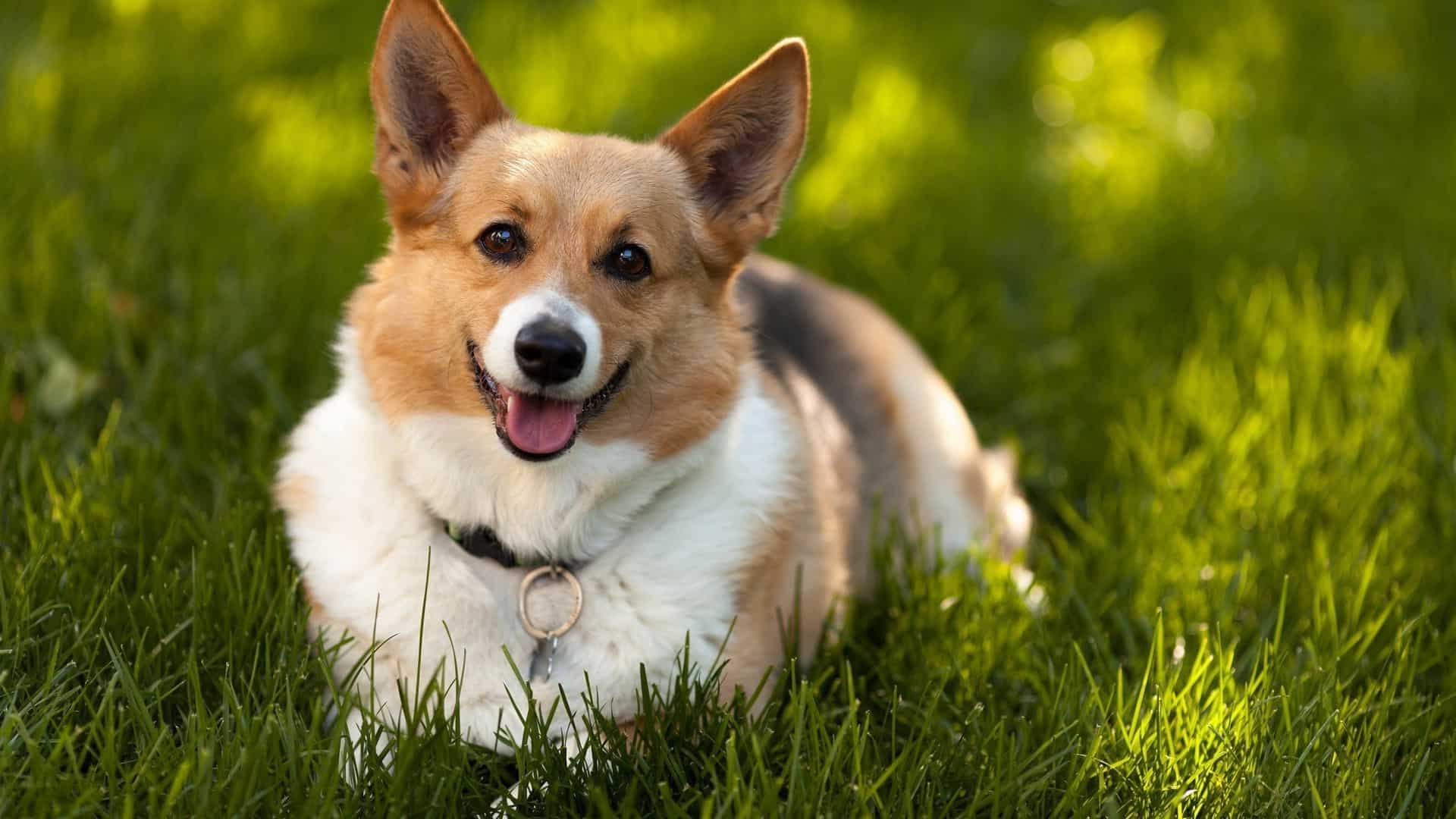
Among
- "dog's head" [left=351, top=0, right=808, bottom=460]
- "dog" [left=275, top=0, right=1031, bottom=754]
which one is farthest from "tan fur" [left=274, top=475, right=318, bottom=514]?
"dog's head" [left=351, top=0, right=808, bottom=460]

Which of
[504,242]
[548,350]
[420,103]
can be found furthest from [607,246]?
[420,103]

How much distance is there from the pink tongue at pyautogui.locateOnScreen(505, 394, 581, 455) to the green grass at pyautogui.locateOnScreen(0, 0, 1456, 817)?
0.55m

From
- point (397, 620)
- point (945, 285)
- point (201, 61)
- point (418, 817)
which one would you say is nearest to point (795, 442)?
point (397, 620)

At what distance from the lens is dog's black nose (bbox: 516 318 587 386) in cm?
256

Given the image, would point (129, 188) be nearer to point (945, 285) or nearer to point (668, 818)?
point (945, 285)

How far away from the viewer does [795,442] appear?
3260mm

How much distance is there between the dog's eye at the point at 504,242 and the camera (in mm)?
2836

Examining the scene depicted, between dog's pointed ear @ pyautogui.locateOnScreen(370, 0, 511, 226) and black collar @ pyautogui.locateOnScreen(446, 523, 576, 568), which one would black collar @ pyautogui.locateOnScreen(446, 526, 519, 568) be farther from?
dog's pointed ear @ pyautogui.locateOnScreen(370, 0, 511, 226)

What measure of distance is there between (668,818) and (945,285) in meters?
2.96

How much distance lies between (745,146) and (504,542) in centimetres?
104

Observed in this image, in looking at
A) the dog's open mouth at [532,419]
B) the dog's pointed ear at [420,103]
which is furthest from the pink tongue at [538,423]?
the dog's pointed ear at [420,103]

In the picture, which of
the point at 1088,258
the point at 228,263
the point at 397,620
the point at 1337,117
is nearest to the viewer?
the point at 397,620

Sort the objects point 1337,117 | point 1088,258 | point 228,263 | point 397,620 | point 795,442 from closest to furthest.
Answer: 1. point 397,620
2. point 795,442
3. point 228,263
4. point 1088,258
5. point 1337,117

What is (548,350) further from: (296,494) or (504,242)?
(296,494)
